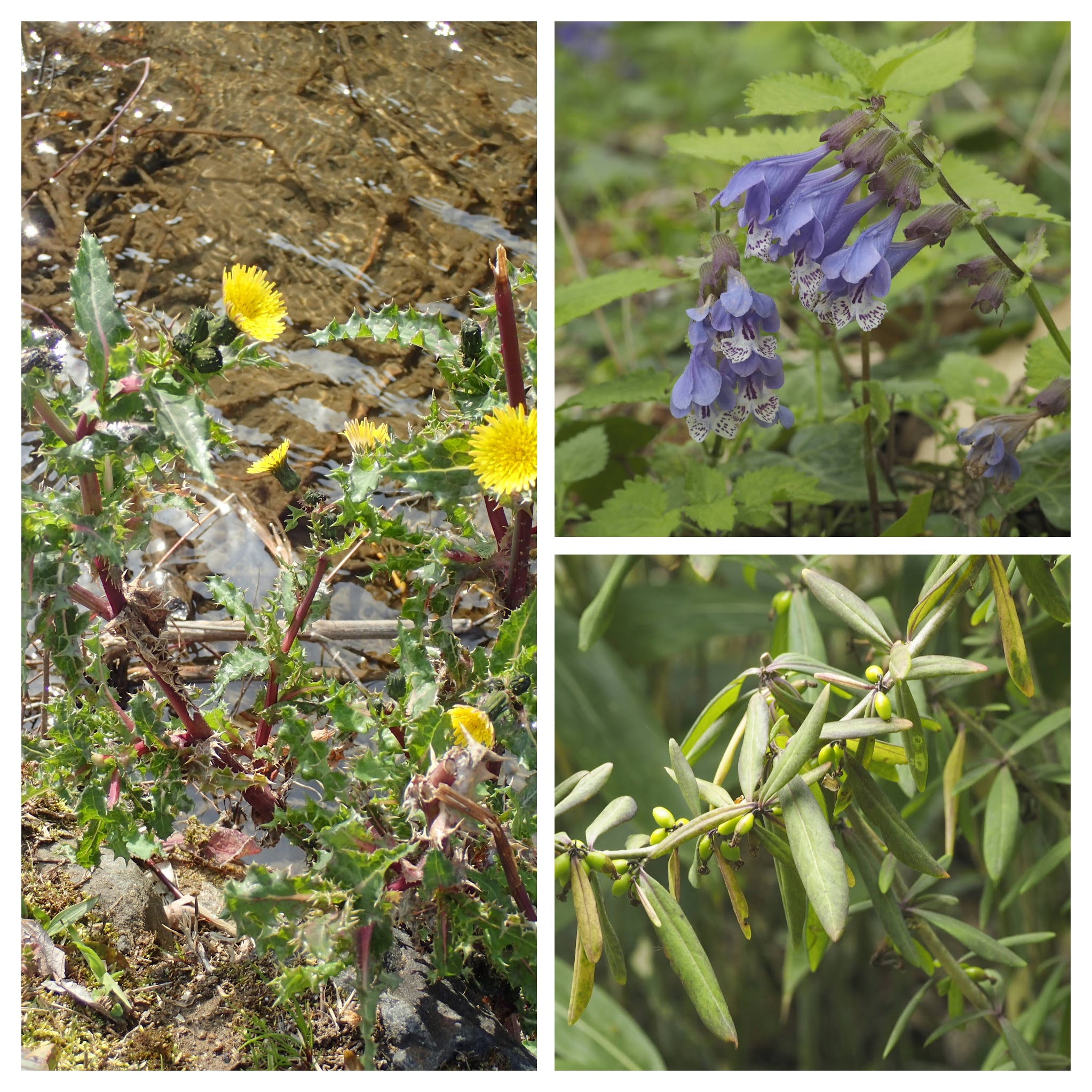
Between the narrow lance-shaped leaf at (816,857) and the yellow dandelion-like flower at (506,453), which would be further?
the yellow dandelion-like flower at (506,453)

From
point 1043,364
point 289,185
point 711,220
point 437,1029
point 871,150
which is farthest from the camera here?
point 711,220

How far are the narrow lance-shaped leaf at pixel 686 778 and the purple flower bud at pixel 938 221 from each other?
0.50 metres

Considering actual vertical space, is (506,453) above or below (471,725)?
above

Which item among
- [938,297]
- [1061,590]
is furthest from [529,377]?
[938,297]

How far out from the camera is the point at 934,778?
1073mm

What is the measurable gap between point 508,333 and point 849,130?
35cm

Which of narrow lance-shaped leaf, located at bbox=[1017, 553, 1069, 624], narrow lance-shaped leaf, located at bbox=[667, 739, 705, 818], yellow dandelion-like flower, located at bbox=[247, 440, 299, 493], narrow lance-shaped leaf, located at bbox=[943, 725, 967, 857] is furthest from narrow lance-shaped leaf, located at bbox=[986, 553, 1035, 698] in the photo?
yellow dandelion-like flower, located at bbox=[247, 440, 299, 493]

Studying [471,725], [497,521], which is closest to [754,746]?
[471,725]

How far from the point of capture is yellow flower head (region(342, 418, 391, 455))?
0.96 m

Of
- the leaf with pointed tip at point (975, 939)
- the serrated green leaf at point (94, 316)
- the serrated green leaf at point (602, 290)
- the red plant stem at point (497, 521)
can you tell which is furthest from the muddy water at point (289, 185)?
the leaf with pointed tip at point (975, 939)

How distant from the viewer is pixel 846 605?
76 centimetres

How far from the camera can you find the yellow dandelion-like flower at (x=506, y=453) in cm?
83

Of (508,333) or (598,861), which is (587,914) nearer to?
(598,861)

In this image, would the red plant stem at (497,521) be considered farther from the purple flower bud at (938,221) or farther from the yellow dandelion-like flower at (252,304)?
the purple flower bud at (938,221)
